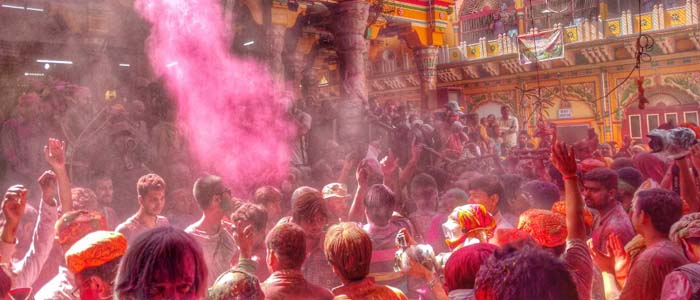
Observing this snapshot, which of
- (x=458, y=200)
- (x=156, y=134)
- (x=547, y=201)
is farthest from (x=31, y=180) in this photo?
(x=547, y=201)

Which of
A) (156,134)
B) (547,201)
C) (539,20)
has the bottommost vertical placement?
(547,201)

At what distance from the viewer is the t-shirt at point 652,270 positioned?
261 centimetres

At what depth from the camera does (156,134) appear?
23.6ft

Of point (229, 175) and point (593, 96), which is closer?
point (229, 175)

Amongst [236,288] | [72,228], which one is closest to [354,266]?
[236,288]

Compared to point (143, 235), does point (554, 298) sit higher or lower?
lower

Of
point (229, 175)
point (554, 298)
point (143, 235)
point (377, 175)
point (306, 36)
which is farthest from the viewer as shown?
point (306, 36)

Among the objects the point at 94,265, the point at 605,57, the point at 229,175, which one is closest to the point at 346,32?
the point at 229,175

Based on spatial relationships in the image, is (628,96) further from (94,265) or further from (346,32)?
(94,265)

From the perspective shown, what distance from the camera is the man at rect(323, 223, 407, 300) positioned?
2.67m

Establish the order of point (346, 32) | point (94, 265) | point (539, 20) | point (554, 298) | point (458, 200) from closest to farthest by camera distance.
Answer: point (554, 298)
point (94, 265)
point (458, 200)
point (346, 32)
point (539, 20)

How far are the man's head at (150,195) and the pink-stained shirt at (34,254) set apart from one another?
572 mm

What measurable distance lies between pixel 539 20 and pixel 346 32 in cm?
1157

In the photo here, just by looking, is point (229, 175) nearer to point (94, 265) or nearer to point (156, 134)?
point (156, 134)
